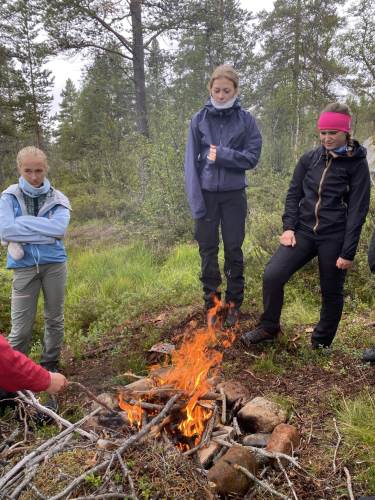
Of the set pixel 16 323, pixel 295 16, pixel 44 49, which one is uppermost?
pixel 295 16

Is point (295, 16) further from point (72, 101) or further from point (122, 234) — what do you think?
point (72, 101)

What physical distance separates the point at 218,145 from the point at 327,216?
1.36m

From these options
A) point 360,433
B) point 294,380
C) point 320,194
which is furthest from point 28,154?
point 360,433

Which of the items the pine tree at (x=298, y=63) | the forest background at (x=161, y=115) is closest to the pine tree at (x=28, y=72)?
the forest background at (x=161, y=115)

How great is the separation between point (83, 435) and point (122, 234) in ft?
24.7

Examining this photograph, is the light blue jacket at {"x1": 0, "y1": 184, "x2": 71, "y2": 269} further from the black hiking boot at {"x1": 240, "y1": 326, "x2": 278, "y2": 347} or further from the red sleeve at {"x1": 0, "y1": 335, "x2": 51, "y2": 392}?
the black hiking boot at {"x1": 240, "y1": 326, "x2": 278, "y2": 347}

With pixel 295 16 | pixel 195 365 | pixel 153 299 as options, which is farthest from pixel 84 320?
pixel 295 16

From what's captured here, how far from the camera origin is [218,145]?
13.0 ft

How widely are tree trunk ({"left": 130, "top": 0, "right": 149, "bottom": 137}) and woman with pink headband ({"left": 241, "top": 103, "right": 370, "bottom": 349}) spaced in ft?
31.6

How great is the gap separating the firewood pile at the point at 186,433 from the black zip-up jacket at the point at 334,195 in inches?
61.0

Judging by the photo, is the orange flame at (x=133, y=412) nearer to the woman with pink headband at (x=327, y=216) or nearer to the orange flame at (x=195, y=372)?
the orange flame at (x=195, y=372)

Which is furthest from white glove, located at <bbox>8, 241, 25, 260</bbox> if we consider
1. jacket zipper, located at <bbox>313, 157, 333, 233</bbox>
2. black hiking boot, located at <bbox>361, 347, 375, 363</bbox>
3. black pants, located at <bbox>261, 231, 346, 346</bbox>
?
black hiking boot, located at <bbox>361, 347, 375, 363</bbox>

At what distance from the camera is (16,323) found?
3.66 m

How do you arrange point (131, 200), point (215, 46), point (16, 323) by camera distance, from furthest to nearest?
point (215, 46) < point (131, 200) < point (16, 323)
